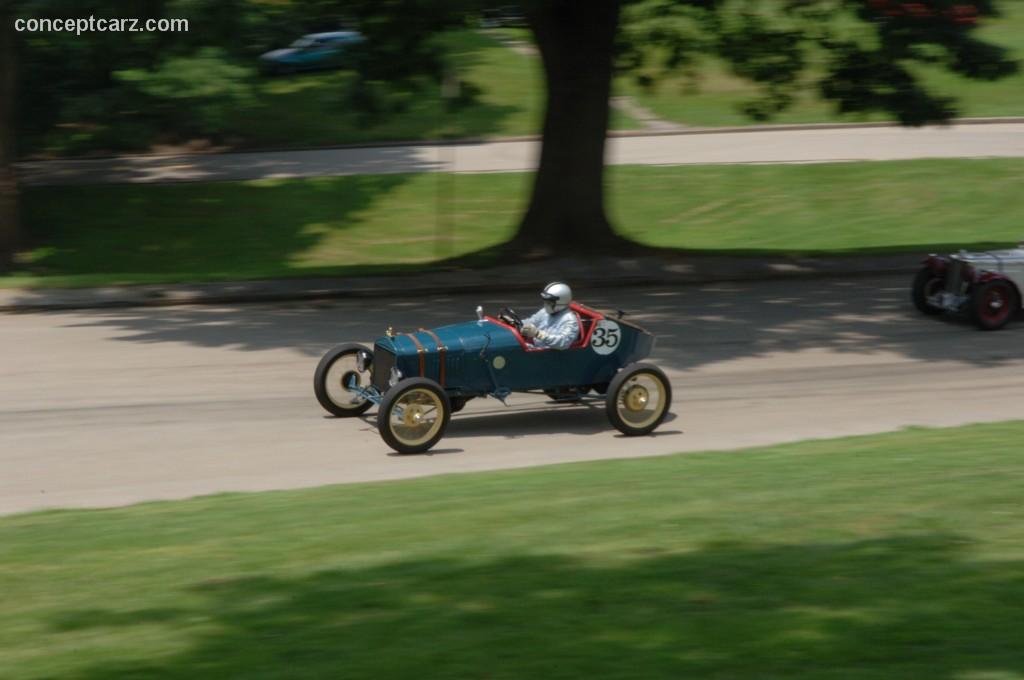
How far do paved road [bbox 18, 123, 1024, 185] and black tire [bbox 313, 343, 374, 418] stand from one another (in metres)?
20.2

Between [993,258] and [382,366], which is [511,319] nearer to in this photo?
[382,366]

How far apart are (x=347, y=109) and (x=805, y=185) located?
562 inches

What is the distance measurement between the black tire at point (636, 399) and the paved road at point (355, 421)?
0.56 feet

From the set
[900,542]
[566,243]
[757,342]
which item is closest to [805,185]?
[566,243]

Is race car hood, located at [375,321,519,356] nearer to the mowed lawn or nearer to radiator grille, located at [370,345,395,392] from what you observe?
radiator grille, located at [370,345,395,392]

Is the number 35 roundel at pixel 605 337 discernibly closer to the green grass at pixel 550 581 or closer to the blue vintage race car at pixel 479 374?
the blue vintage race car at pixel 479 374

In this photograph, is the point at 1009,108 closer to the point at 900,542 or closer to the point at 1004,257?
the point at 1004,257

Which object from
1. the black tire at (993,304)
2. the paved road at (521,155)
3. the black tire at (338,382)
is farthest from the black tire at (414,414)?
the paved road at (521,155)

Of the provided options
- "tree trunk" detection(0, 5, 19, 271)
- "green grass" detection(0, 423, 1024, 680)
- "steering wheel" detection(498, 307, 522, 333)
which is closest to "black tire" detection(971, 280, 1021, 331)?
"steering wheel" detection(498, 307, 522, 333)

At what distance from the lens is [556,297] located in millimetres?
11805

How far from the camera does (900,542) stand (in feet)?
22.1

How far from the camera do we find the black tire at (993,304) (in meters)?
16.0

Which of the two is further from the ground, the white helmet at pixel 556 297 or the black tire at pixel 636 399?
the white helmet at pixel 556 297

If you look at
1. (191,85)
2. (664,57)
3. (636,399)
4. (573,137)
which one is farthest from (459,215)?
(636,399)
